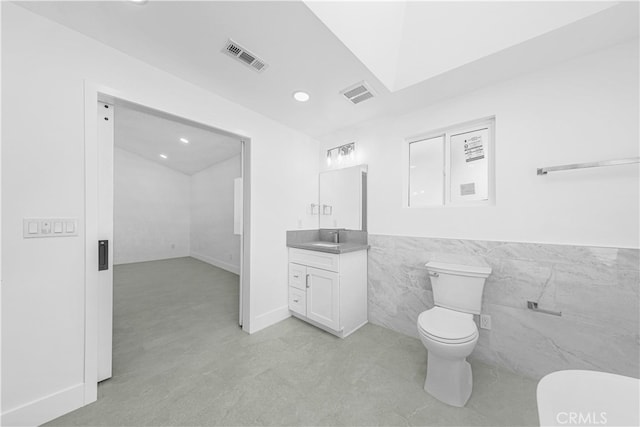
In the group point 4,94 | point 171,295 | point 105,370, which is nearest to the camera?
point 4,94

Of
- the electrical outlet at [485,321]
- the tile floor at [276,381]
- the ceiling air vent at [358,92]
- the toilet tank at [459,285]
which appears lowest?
the tile floor at [276,381]

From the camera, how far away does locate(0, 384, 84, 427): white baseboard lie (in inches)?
47.2

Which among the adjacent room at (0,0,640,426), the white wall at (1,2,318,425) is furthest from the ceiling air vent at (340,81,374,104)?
the white wall at (1,2,318,425)

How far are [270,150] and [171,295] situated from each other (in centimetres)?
270

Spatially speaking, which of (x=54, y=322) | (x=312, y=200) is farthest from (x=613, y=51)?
(x=54, y=322)

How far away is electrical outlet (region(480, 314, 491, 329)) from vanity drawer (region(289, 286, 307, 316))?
5.34 ft

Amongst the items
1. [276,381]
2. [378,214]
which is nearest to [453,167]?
[378,214]

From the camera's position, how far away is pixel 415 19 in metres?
1.74

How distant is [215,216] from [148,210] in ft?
6.51

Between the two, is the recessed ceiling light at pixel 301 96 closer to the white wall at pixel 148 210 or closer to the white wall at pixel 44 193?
the white wall at pixel 44 193

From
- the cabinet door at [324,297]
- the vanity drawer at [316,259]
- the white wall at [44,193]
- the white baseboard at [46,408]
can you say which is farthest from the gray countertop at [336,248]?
the white baseboard at [46,408]

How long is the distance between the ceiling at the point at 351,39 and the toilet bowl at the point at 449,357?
187 cm

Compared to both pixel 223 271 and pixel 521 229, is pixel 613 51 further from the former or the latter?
pixel 223 271

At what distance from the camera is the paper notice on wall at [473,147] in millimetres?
2014
